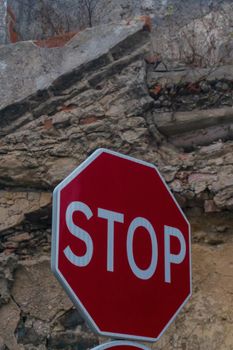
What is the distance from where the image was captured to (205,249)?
3900mm

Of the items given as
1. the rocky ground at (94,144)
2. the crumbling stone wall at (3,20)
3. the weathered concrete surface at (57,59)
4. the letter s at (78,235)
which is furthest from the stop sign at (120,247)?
the crumbling stone wall at (3,20)

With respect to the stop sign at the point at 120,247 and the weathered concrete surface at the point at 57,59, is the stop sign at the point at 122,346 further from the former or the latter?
the weathered concrete surface at the point at 57,59

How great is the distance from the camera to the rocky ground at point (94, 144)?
391 cm

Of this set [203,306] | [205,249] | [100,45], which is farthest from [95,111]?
[203,306]

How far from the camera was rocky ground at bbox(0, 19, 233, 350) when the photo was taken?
3.91 m

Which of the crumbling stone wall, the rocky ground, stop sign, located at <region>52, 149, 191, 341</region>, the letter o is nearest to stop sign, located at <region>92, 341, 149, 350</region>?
stop sign, located at <region>52, 149, 191, 341</region>

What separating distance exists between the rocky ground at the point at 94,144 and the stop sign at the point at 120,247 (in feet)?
6.62

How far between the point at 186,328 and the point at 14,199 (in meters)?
1.60

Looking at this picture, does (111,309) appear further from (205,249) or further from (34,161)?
(34,161)

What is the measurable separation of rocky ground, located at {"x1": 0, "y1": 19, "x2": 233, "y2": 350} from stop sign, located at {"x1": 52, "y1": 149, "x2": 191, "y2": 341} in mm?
2018

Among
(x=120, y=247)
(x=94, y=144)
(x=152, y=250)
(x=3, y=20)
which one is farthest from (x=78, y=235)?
(x=3, y=20)

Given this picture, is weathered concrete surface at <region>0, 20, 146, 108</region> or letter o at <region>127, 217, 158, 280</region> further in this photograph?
weathered concrete surface at <region>0, 20, 146, 108</region>

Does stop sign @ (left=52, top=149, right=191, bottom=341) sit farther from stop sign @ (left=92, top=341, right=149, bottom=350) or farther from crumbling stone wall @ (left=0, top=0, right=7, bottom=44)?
crumbling stone wall @ (left=0, top=0, right=7, bottom=44)

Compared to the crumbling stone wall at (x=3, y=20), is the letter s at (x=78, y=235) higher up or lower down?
lower down
